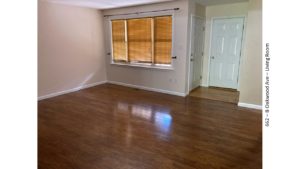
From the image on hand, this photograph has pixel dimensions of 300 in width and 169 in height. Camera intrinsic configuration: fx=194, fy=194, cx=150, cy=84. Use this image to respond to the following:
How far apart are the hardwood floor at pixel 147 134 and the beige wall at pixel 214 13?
1.64 metres

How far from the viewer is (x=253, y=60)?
4.03 meters

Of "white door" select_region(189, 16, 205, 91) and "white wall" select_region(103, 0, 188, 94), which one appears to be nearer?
"white wall" select_region(103, 0, 188, 94)

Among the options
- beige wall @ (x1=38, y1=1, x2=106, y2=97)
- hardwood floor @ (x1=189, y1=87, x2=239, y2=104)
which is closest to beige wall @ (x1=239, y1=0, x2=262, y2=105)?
hardwood floor @ (x1=189, y1=87, x2=239, y2=104)

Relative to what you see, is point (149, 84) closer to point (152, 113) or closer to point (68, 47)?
point (152, 113)

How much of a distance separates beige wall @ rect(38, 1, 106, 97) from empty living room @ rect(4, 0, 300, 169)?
0.03m

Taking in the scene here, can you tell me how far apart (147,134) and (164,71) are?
2.51 metres

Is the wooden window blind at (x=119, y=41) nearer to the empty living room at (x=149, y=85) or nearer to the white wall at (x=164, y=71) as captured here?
the empty living room at (x=149, y=85)

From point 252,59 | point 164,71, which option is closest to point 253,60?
point 252,59

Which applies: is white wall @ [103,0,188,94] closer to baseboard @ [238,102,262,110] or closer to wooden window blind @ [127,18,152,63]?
wooden window blind @ [127,18,152,63]

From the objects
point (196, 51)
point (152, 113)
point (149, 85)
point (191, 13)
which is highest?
point (191, 13)

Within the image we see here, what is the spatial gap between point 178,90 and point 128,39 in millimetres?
2158

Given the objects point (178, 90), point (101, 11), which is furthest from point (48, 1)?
point (178, 90)

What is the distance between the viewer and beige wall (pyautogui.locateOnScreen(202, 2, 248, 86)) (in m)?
5.17
